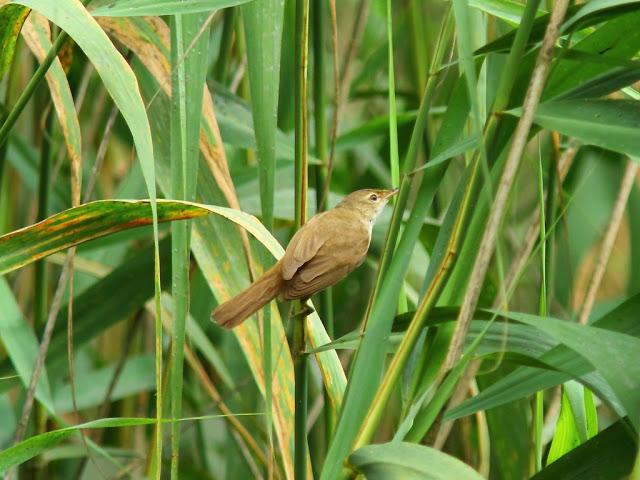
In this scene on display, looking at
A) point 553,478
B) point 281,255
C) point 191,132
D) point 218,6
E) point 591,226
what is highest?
point 218,6

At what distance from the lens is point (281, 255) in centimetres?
125

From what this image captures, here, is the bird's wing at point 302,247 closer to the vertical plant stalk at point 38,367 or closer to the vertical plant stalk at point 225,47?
the vertical plant stalk at point 38,367

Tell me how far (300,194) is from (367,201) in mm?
585

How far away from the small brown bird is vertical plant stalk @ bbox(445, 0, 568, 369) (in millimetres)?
363

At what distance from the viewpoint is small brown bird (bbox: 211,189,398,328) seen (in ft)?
3.99

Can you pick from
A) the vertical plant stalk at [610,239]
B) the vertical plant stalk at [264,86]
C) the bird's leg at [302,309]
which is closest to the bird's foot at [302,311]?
the bird's leg at [302,309]

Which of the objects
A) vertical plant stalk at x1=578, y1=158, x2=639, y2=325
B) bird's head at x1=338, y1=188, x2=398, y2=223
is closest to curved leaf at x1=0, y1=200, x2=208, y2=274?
bird's head at x1=338, y1=188, x2=398, y2=223

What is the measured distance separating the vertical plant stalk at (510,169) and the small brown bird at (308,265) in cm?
36

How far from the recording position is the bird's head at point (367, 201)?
5.47 feet

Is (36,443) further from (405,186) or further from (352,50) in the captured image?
(352,50)

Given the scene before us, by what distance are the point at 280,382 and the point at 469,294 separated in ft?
1.74

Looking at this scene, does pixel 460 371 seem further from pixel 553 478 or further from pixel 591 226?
pixel 591 226

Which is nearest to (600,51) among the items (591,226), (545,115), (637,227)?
(545,115)

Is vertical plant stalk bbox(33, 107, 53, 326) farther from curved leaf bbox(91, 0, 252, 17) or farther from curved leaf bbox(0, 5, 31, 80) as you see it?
curved leaf bbox(91, 0, 252, 17)
